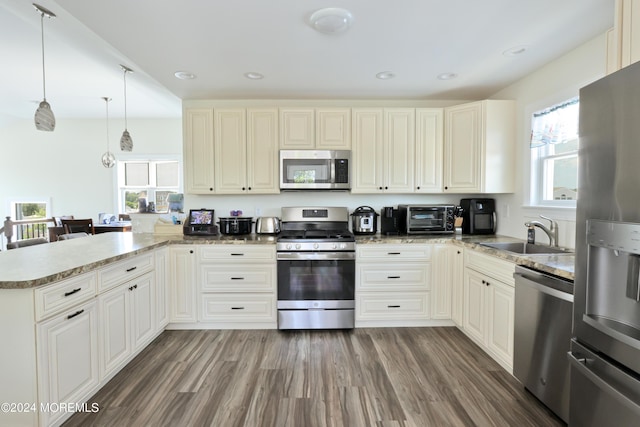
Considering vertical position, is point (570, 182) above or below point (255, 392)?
above

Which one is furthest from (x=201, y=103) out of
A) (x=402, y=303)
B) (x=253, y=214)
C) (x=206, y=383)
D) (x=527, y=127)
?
(x=527, y=127)

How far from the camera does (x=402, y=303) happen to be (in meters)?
2.99

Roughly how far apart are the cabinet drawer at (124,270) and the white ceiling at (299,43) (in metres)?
1.63

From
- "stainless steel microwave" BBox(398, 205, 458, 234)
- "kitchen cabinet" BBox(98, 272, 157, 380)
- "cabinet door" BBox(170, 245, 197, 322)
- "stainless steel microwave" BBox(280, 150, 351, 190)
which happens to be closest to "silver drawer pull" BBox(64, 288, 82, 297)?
"kitchen cabinet" BBox(98, 272, 157, 380)

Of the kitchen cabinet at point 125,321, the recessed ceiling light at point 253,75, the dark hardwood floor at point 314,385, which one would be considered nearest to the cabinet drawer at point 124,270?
the kitchen cabinet at point 125,321

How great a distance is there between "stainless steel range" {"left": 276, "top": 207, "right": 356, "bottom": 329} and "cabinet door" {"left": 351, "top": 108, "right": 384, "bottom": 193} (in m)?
0.75

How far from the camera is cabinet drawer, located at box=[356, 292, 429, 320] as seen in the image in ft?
9.76

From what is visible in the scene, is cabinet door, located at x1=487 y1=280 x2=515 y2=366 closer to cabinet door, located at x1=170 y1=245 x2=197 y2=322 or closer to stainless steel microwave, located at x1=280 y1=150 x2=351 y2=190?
stainless steel microwave, located at x1=280 y1=150 x2=351 y2=190

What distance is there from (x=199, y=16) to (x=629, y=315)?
269 cm

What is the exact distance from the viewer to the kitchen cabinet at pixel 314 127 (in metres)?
3.25

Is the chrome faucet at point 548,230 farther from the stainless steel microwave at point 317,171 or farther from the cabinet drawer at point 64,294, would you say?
the cabinet drawer at point 64,294

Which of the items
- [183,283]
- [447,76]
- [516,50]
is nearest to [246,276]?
[183,283]

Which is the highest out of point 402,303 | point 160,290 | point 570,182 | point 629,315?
point 570,182

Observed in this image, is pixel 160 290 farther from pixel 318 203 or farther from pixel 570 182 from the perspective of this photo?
pixel 570 182
